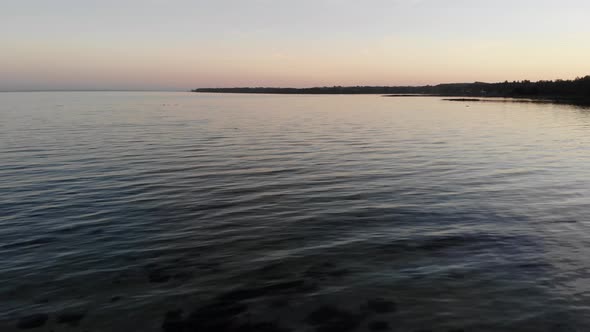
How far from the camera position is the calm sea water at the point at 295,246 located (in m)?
9.60

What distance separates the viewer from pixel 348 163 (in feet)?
98.4

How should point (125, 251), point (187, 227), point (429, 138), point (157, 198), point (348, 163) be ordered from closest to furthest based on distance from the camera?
1. point (125, 251)
2. point (187, 227)
3. point (157, 198)
4. point (348, 163)
5. point (429, 138)

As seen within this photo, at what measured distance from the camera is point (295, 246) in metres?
13.8

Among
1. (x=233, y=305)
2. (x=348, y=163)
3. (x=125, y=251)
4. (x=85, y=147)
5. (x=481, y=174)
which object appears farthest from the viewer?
(x=85, y=147)

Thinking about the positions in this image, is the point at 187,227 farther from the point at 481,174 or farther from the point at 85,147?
the point at 85,147

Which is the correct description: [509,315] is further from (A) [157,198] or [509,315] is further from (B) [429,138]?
(B) [429,138]

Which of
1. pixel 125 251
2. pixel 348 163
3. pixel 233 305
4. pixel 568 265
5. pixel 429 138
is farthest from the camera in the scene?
pixel 429 138

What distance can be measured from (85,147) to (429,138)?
119ft

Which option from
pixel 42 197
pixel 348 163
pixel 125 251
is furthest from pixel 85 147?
pixel 125 251

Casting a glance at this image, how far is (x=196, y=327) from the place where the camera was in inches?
355

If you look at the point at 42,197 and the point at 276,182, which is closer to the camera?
the point at 42,197

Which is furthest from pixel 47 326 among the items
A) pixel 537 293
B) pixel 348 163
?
pixel 348 163

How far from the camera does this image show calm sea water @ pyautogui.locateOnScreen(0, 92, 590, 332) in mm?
9602

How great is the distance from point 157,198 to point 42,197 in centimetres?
579
